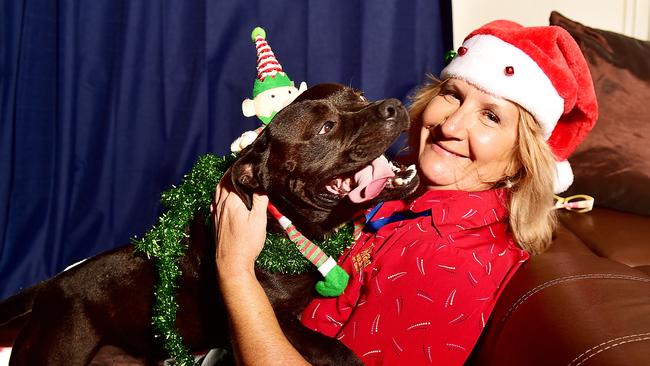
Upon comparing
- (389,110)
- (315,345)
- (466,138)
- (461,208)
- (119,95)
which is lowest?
(315,345)

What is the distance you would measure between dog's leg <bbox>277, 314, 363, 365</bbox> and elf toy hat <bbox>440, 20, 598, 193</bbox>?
88 centimetres

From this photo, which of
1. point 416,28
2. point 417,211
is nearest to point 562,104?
point 417,211

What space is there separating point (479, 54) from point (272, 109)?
67cm

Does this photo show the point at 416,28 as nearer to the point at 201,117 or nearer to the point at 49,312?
the point at 201,117

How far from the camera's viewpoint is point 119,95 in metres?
2.72

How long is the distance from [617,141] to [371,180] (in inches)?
53.4

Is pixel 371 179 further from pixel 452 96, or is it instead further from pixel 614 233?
pixel 614 233

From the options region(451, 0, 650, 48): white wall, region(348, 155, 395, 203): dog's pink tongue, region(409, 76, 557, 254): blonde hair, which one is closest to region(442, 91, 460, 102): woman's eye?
region(409, 76, 557, 254): blonde hair

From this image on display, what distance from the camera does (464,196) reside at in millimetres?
1738

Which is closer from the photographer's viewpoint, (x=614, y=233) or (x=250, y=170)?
(x=250, y=170)

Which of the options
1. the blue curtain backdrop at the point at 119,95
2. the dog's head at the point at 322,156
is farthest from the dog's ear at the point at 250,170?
the blue curtain backdrop at the point at 119,95

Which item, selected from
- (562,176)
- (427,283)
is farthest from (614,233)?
(427,283)

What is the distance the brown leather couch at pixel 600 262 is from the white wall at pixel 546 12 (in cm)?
76

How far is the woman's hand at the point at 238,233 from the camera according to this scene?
5.32ft
